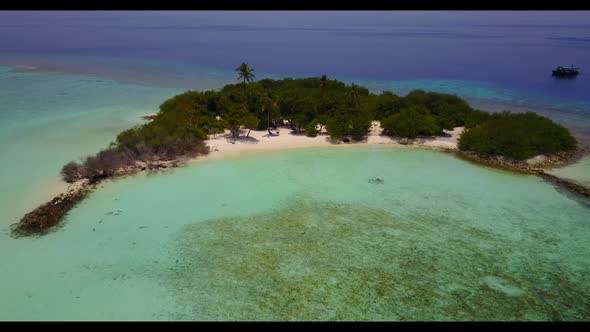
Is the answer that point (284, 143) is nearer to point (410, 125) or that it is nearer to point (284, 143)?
point (284, 143)

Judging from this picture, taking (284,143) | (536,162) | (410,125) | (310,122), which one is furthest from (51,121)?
(536,162)

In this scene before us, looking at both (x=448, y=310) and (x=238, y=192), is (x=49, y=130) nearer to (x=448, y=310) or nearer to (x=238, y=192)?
(x=238, y=192)

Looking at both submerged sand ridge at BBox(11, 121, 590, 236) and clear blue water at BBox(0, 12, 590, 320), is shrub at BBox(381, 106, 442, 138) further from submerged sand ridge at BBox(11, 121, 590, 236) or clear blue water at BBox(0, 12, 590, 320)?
clear blue water at BBox(0, 12, 590, 320)

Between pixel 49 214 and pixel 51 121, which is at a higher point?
pixel 51 121

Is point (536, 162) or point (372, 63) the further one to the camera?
point (372, 63)

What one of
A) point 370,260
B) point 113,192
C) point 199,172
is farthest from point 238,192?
point 370,260
